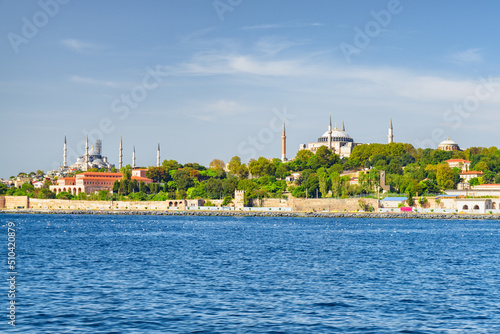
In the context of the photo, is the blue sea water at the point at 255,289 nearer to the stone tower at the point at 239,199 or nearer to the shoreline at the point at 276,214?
the shoreline at the point at 276,214

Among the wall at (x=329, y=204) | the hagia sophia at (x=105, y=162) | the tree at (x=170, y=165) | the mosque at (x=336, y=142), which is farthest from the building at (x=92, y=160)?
the wall at (x=329, y=204)

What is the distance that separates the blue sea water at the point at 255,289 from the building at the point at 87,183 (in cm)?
6879

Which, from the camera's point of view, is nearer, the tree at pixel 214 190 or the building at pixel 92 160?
the tree at pixel 214 190

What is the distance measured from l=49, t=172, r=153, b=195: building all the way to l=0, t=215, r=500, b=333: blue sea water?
6879 cm

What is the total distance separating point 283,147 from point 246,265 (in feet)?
301

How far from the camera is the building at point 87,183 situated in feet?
321

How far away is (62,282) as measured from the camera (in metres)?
18.8

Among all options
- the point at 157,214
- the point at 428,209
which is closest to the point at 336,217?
the point at 428,209

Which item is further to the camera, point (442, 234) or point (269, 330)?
point (442, 234)

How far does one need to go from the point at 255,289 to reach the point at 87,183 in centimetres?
8385

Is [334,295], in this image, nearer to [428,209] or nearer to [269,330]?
[269,330]

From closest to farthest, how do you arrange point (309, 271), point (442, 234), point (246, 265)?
point (309, 271) → point (246, 265) → point (442, 234)

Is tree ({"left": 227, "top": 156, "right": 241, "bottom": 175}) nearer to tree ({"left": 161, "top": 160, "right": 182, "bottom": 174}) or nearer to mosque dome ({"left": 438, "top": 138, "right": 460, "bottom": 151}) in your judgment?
tree ({"left": 161, "top": 160, "right": 182, "bottom": 174})

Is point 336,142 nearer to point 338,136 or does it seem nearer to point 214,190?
point 338,136
